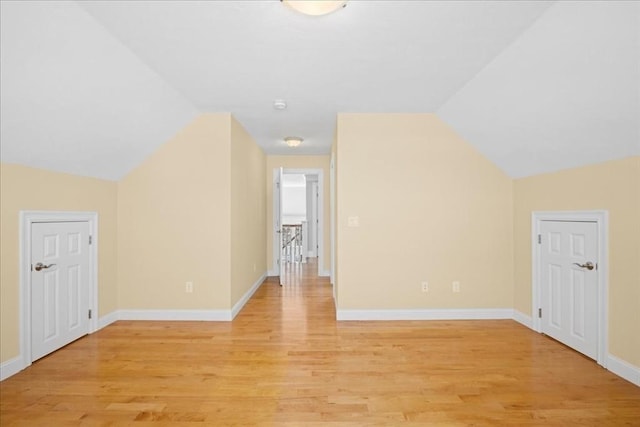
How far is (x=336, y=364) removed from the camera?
2756 millimetres

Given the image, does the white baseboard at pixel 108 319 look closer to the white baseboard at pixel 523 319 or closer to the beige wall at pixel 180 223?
the beige wall at pixel 180 223

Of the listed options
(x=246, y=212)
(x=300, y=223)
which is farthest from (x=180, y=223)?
(x=300, y=223)

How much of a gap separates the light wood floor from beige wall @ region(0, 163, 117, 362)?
16.5 inches

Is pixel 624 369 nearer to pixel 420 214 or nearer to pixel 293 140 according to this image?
pixel 420 214

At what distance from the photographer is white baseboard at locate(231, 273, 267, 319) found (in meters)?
4.05

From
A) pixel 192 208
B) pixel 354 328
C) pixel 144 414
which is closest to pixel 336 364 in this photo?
pixel 354 328

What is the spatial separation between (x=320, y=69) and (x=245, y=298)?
10.6 feet

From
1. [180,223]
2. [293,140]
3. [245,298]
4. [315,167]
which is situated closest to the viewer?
[180,223]

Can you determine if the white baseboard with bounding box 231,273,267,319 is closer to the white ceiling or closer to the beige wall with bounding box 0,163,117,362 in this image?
the beige wall with bounding box 0,163,117,362

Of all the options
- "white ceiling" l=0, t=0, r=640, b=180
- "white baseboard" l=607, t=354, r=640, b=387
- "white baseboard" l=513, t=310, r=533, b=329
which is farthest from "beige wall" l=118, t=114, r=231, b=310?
"white baseboard" l=607, t=354, r=640, b=387

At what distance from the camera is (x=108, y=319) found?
3760 millimetres

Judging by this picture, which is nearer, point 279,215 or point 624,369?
point 624,369

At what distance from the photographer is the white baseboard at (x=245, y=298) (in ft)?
13.3

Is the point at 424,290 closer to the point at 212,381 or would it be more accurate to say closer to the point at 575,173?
the point at 575,173
